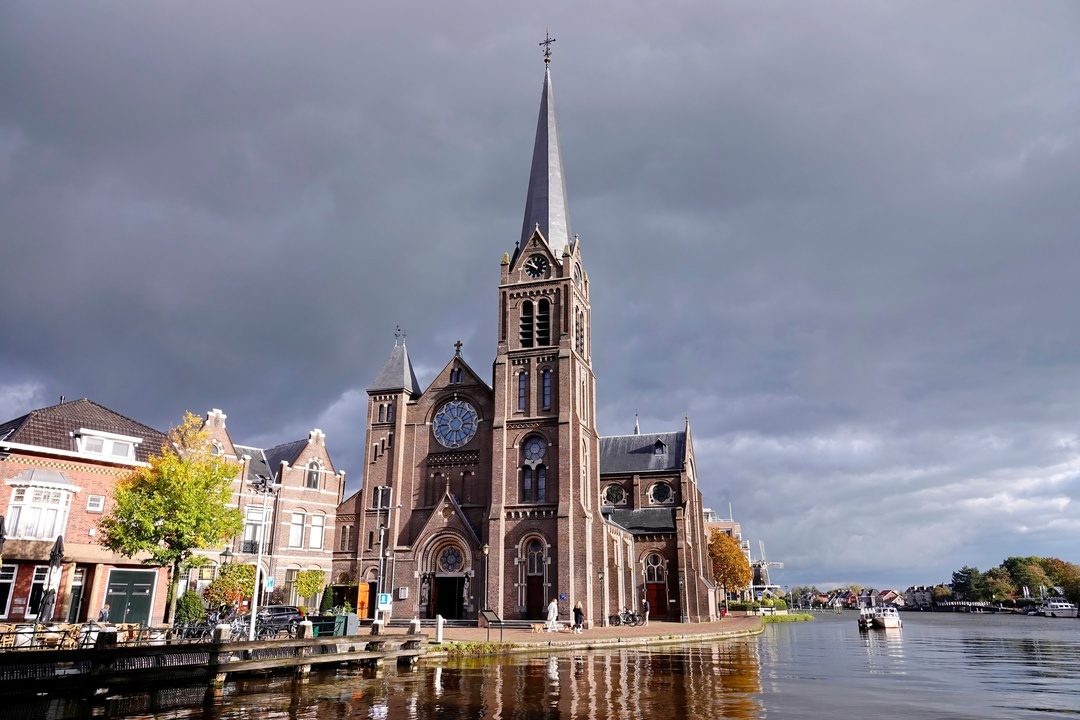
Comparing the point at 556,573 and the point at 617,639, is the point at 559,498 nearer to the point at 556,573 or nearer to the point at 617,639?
the point at 556,573

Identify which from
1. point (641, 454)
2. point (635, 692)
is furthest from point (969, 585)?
point (635, 692)

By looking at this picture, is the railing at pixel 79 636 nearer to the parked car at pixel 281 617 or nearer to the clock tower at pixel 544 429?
the parked car at pixel 281 617

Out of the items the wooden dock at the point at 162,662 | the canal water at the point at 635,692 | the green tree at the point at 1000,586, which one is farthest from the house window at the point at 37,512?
the green tree at the point at 1000,586

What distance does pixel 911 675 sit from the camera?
89.7 feet

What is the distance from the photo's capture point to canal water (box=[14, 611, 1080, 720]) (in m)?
17.8

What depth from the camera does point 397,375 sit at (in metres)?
54.8

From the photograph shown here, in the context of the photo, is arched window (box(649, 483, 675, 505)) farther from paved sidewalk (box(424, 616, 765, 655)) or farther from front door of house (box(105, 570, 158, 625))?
front door of house (box(105, 570, 158, 625))

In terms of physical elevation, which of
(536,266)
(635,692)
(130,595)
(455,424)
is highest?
(536,266)

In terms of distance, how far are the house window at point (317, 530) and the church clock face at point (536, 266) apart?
2271cm

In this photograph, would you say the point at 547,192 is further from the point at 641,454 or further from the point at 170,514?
the point at 170,514

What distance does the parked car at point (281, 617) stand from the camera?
105ft

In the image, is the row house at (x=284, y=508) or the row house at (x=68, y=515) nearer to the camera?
the row house at (x=68, y=515)

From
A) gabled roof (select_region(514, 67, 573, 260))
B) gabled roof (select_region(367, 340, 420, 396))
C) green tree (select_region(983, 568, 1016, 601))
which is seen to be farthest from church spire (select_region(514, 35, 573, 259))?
green tree (select_region(983, 568, 1016, 601))

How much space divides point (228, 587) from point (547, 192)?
118 ft
